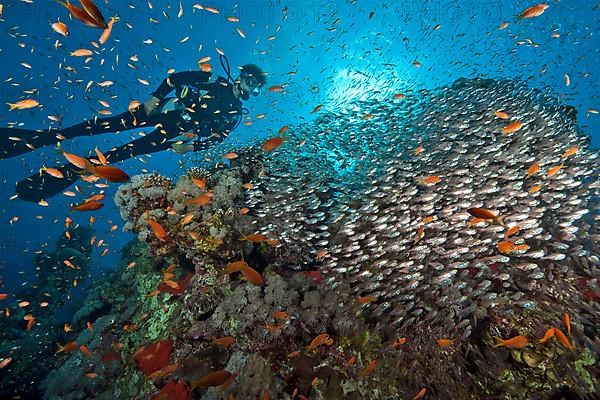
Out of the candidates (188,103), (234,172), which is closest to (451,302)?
(234,172)

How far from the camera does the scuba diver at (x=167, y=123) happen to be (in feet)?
37.8

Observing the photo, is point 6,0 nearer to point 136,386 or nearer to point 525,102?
point 136,386

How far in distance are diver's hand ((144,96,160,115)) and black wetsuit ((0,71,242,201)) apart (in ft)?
0.57

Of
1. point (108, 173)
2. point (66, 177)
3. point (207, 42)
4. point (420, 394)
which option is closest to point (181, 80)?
point (66, 177)

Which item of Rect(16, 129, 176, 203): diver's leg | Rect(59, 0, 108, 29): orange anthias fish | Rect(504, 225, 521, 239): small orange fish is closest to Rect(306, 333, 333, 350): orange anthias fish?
Rect(504, 225, 521, 239): small orange fish

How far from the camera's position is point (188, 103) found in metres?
11.9

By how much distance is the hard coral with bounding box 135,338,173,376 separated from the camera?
5.57 m

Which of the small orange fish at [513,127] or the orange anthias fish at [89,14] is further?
the small orange fish at [513,127]

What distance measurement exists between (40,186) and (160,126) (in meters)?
5.49

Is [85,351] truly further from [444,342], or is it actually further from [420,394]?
[444,342]

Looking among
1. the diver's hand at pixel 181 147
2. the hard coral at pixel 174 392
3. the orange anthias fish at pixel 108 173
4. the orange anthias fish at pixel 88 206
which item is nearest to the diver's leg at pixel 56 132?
the diver's hand at pixel 181 147

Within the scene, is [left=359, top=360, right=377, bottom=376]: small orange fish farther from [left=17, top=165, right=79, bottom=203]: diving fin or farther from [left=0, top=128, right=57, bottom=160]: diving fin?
[left=0, top=128, right=57, bottom=160]: diving fin

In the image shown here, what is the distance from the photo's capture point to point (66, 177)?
11664 mm

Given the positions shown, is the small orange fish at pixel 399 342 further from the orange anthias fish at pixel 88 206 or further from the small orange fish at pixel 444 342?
the orange anthias fish at pixel 88 206
